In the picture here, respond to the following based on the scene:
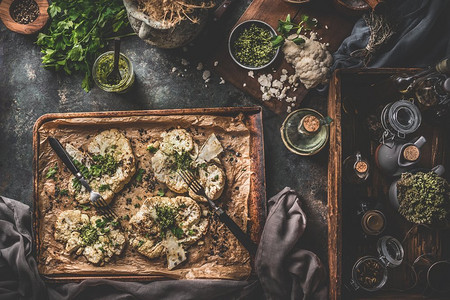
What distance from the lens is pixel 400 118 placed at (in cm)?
248

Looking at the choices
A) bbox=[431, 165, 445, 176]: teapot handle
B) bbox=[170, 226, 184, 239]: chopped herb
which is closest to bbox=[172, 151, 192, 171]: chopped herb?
bbox=[170, 226, 184, 239]: chopped herb

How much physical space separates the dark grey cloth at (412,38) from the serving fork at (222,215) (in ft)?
4.50

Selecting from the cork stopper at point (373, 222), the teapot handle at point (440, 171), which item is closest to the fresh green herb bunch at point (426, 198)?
the teapot handle at point (440, 171)

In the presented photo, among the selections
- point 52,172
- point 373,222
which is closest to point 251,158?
point 373,222

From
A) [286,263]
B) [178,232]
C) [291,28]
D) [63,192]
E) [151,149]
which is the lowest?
[286,263]

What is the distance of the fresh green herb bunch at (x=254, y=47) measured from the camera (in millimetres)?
2816

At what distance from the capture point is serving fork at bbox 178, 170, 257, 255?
8.41 feet

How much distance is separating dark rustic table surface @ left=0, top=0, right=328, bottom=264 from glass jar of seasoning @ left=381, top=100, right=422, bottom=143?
50 cm

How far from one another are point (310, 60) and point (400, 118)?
2.47ft

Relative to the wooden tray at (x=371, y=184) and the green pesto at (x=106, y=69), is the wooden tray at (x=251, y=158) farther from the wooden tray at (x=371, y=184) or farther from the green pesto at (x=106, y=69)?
the wooden tray at (x=371, y=184)

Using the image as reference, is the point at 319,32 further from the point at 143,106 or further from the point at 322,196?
the point at 143,106

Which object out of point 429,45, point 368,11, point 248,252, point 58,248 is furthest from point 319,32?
point 58,248

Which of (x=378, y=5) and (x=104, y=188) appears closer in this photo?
(x=378, y=5)

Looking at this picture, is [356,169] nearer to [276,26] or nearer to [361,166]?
[361,166]
